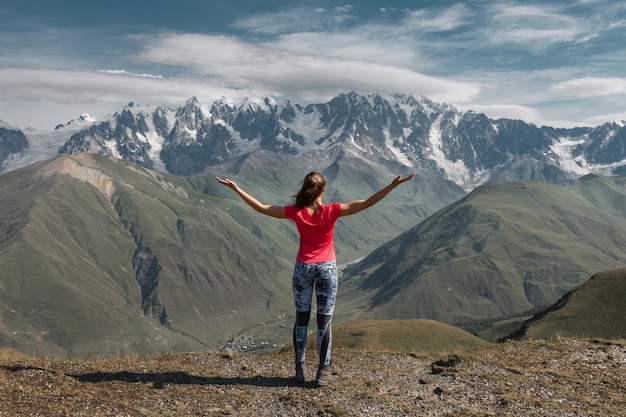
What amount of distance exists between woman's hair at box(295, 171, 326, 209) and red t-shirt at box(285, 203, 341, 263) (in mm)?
217

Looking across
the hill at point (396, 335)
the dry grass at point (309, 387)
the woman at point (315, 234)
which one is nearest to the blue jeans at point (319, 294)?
the woman at point (315, 234)

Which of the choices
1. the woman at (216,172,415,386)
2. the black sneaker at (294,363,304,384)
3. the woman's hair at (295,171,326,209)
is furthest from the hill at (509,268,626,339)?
the woman's hair at (295,171,326,209)

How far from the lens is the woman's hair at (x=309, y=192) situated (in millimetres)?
19297

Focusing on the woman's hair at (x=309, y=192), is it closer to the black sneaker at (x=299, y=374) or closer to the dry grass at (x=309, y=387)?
the black sneaker at (x=299, y=374)

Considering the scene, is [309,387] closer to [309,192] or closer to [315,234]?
[315,234]

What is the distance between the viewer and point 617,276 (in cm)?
13800

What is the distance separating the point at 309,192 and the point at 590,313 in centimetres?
12687

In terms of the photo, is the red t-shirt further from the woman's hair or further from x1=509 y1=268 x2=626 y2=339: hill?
x1=509 y1=268 x2=626 y2=339: hill

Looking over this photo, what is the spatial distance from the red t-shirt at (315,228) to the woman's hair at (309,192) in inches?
8.5

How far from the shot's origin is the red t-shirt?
63.4 ft

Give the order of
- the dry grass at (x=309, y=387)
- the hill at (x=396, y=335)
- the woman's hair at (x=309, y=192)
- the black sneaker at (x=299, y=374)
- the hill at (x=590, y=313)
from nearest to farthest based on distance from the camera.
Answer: the dry grass at (x=309, y=387) → the woman's hair at (x=309, y=192) → the black sneaker at (x=299, y=374) → the hill at (x=396, y=335) → the hill at (x=590, y=313)

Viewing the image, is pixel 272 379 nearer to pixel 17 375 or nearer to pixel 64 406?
pixel 64 406

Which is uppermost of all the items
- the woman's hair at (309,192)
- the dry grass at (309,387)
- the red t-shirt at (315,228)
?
the woman's hair at (309,192)

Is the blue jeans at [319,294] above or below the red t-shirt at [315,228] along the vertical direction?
below
